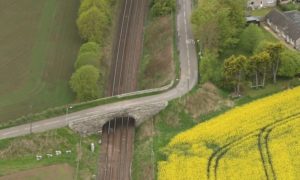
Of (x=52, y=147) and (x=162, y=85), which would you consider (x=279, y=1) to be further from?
(x=52, y=147)

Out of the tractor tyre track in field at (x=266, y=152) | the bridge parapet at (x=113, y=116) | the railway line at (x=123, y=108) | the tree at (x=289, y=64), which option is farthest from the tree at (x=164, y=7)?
the tractor tyre track in field at (x=266, y=152)

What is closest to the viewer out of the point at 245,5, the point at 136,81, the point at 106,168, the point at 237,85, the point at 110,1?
the point at 106,168

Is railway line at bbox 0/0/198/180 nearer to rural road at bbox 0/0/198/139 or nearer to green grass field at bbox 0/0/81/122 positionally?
rural road at bbox 0/0/198/139

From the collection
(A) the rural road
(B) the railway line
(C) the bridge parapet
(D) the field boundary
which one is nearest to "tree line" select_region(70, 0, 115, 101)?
(D) the field boundary

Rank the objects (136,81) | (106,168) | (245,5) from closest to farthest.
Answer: (106,168), (136,81), (245,5)

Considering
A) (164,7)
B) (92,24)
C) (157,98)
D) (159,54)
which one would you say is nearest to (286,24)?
(159,54)

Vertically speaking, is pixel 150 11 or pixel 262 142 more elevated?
pixel 150 11

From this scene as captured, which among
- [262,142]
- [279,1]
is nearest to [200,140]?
[262,142]
